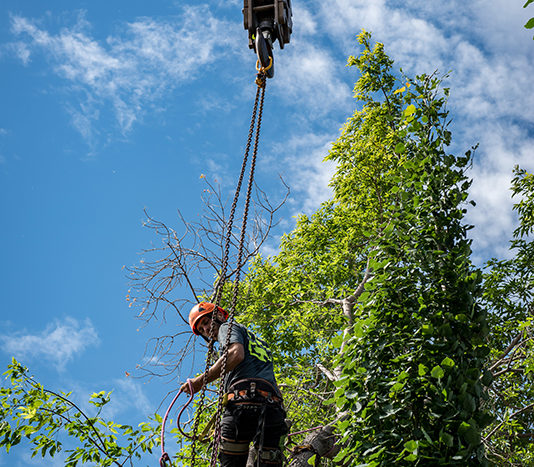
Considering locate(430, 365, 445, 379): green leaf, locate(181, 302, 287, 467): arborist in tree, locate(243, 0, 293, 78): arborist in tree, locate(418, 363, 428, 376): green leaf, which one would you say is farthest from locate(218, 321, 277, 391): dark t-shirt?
locate(243, 0, 293, 78): arborist in tree

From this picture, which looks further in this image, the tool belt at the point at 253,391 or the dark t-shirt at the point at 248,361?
the dark t-shirt at the point at 248,361

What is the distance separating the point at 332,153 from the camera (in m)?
11.6

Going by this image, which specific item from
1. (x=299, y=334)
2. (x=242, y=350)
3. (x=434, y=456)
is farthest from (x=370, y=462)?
(x=299, y=334)

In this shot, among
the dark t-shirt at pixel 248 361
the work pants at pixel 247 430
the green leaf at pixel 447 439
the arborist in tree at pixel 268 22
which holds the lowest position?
the green leaf at pixel 447 439

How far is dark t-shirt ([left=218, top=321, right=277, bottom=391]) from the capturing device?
475cm

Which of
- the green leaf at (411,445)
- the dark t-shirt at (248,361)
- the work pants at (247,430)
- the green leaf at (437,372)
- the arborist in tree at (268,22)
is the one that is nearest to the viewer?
the green leaf at (411,445)

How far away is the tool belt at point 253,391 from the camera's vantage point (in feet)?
15.2

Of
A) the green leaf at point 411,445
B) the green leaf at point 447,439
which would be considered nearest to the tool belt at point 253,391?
the green leaf at point 411,445

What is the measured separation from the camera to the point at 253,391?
183 inches

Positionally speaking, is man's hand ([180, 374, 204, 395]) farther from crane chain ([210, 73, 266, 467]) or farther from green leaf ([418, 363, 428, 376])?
green leaf ([418, 363, 428, 376])

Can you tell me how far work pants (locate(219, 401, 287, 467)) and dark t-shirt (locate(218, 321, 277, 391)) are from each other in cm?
24

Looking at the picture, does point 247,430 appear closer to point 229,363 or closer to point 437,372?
point 229,363

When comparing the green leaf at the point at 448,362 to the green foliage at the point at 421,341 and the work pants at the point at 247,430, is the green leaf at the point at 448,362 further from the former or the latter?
the work pants at the point at 247,430

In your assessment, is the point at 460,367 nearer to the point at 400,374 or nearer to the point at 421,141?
the point at 400,374
